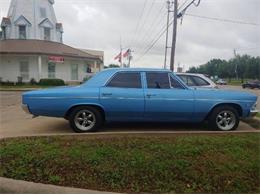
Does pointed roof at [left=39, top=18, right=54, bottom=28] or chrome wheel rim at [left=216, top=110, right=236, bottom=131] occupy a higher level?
pointed roof at [left=39, top=18, right=54, bottom=28]

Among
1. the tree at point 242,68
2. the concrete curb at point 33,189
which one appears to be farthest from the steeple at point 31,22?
the tree at point 242,68

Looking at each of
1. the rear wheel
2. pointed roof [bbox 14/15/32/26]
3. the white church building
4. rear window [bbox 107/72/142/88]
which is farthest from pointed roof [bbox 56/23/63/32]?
the rear wheel

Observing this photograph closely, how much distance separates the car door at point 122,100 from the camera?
6.69 metres

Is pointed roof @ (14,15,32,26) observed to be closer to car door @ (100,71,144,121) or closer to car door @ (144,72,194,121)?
car door @ (100,71,144,121)

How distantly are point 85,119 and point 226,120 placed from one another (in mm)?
3223

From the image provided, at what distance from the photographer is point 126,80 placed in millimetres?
6926

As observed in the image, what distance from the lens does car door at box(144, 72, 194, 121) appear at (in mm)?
6730

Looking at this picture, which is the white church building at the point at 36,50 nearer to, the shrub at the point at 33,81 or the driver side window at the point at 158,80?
the shrub at the point at 33,81

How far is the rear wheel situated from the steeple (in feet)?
120

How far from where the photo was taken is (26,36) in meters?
40.3

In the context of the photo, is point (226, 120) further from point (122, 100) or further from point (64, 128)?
point (64, 128)

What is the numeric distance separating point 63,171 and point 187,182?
184 cm

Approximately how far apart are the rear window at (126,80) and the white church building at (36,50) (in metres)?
27.9

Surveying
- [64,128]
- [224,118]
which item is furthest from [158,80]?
[64,128]
